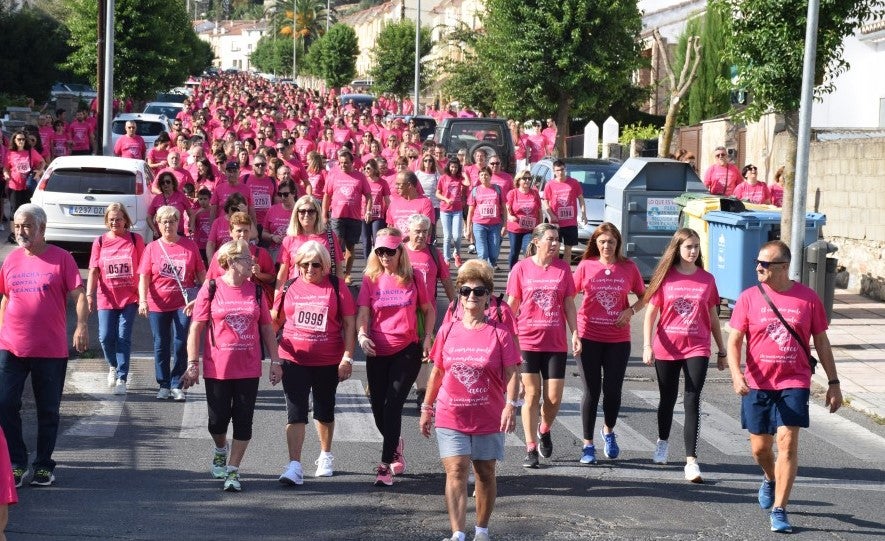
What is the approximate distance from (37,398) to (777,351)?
464 cm

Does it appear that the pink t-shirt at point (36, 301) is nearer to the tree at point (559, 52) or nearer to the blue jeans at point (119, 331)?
the blue jeans at point (119, 331)

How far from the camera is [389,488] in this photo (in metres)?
9.15

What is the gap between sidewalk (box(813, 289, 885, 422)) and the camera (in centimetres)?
1312

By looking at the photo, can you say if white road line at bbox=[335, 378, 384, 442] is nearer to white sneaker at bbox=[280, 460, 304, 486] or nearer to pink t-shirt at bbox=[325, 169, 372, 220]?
white sneaker at bbox=[280, 460, 304, 486]

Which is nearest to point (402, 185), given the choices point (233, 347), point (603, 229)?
point (603, 229)

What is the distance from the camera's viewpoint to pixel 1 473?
4938 mm

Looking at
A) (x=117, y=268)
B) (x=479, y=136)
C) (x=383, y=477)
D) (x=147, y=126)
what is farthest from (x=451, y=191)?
(x=147, y=126)

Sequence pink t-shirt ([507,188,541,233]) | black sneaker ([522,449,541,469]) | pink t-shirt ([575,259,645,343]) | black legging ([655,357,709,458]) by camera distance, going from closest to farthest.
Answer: black legging ([655,357,709,458]), black sneaker ([522,449,541,469]), pink t-shirt ([575,259,645,343]), pink t-shirt ([507,188,541,233])

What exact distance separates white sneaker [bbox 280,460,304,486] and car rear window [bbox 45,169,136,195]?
10814mm

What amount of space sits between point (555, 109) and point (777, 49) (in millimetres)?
18200

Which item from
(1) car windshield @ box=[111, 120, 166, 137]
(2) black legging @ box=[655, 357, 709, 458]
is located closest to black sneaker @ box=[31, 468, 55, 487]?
(2) black legging @ box=[655, 357, 709, 458]

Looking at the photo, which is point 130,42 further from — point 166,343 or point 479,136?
point 166,343

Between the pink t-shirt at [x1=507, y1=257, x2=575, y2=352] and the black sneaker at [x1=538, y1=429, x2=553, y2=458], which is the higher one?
the pink t-shirt at [x1=507, y1=257, x2=575, y2=352]

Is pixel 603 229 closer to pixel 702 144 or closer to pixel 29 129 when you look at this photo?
pixel 29 129
